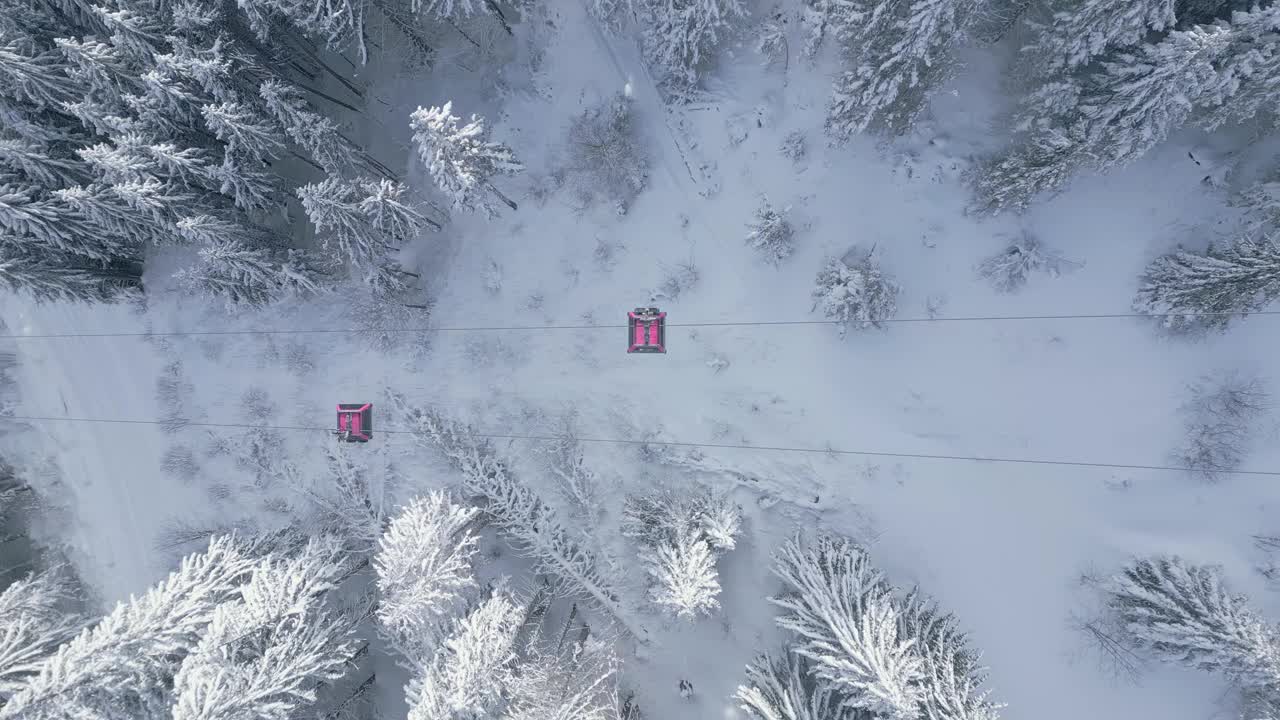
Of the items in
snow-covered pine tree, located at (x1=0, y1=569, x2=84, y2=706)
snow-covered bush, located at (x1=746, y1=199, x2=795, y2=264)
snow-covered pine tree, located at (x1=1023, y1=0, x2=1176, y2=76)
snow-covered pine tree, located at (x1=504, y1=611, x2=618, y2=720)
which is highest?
snow-covered pine tree, located at (x1=1023, y1=0, x2=1176, y2=76)

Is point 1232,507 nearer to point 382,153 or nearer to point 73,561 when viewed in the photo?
point 382,153

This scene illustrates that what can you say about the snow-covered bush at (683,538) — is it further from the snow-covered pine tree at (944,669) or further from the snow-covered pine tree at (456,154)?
the snow-covered pine tree at (456,154)

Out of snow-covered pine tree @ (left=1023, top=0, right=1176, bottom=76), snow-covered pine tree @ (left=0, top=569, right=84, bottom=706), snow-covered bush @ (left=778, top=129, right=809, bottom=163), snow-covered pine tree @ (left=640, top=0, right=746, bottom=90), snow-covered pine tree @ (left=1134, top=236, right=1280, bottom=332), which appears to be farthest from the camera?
snow-covered bush @ (left=778, top=129, right=809, bottom=163)

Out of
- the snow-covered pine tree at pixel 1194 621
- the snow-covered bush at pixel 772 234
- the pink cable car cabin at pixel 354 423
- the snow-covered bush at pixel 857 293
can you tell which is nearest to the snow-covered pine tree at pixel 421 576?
the pink cable car cabin at pixel 354 423

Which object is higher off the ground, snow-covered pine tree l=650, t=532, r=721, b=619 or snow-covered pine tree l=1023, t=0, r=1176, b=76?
snow-covered pine tree l=1023, t=0, r=1176, b=76

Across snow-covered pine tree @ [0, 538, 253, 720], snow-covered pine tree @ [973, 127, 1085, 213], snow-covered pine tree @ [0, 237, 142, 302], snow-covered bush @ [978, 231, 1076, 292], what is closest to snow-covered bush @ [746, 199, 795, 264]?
snow-covered pine tree @ [973, 127, 1085, 213]

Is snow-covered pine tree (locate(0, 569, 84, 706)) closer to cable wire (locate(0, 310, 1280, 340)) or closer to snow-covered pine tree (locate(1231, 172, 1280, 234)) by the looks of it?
cable wire (locate(0, 310, 1280, 340))
